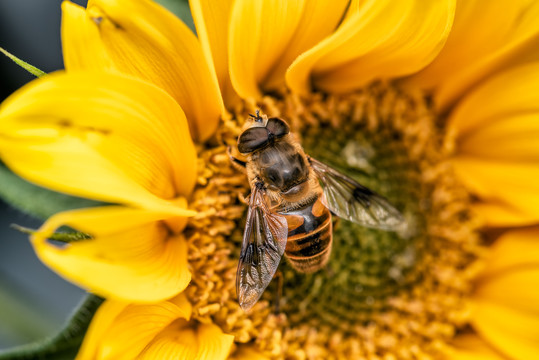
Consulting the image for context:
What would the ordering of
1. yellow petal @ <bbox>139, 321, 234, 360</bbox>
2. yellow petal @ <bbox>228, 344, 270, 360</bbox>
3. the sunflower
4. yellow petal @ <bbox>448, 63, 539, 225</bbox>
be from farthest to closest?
yellow petal @ <bbox>448, 63, 539, 225</bbox> < yellow petal @ <bbox>228, 344, 270, 360</bbox> < yellow petal @ <bbox>139, 321, 234, 360</bbox> < the sunflower

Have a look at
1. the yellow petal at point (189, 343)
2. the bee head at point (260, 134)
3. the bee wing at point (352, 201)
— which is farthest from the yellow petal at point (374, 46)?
the yellow petal at point (189, 343)

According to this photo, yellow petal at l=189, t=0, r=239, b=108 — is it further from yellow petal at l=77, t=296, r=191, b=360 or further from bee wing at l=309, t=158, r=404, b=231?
yellow petal at l=77, t=296, r=191, b=360

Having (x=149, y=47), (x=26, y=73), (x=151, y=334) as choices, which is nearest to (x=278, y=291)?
(x=151, y=334)

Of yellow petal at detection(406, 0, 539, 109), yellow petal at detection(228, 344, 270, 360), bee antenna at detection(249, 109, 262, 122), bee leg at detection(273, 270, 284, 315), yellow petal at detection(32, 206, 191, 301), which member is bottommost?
yellow petal at detection(228, 344, 270, 360)

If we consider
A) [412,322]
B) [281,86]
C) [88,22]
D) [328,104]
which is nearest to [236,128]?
[281,86]

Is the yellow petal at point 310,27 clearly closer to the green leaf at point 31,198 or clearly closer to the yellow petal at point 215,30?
the yellow petal at point 215,30

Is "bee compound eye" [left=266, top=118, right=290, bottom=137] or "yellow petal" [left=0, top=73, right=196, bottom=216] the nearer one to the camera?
"yellow petal" [left=0, top=73, right=196, bottom=216]

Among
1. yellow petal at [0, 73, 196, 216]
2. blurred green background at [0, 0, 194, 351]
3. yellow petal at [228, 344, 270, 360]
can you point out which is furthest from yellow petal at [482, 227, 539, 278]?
blurred green background at [0, 0, 194, 351]
